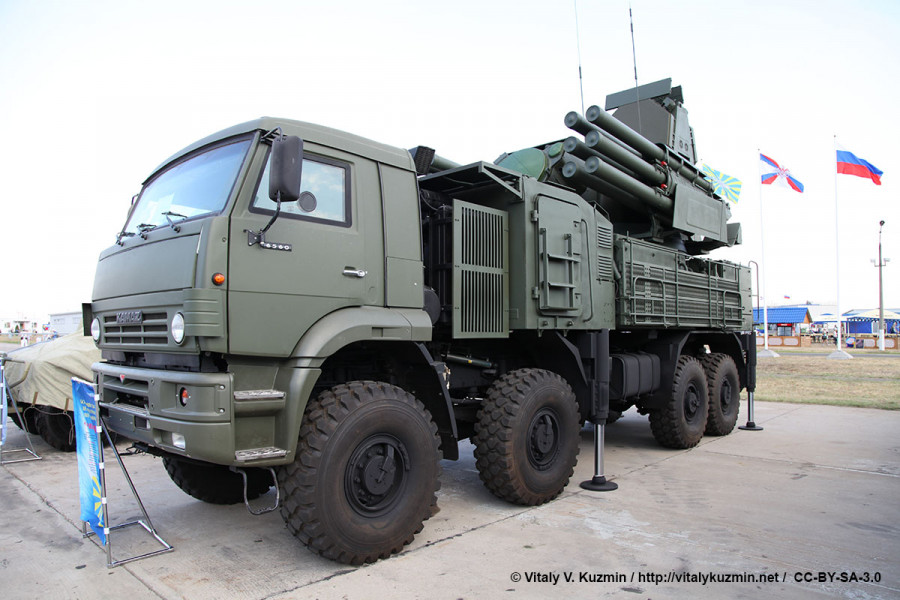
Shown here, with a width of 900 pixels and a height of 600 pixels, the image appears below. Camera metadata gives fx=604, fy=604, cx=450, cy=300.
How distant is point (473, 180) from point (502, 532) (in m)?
2.91

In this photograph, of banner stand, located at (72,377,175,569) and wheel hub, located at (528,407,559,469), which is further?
wheel hub, located at (528,407,559,469)

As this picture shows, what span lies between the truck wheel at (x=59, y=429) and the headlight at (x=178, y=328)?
5.08 meters

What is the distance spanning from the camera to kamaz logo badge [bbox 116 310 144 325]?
148 inches

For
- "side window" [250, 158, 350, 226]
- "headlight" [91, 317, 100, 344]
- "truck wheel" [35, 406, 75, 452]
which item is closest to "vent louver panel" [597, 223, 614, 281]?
"side window" [250, 158, 350, 226]

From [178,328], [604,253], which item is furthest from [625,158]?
[178,328]

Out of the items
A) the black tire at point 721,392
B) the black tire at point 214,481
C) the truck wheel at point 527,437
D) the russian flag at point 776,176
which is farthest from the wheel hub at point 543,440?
the russian flag at point 776,176

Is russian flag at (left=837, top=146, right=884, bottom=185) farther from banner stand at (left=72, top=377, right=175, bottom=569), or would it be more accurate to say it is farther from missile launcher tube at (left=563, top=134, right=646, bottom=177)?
banner stand at (left=72, top=377, right=175, bottom=569)

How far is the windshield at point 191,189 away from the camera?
3711 millimetres

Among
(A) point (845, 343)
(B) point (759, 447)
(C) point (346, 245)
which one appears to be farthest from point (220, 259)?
(A) point (845, 343)

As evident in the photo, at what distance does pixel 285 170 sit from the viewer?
3.37 meters

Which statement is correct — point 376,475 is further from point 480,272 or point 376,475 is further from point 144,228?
point 144,228

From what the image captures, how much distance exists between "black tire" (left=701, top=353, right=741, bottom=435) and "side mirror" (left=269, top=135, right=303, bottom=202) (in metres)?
6.79

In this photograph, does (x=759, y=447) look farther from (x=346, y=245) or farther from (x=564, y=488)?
(x=346, y=245)

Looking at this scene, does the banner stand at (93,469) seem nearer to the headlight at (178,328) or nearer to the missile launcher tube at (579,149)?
the headlight at (178,328)
